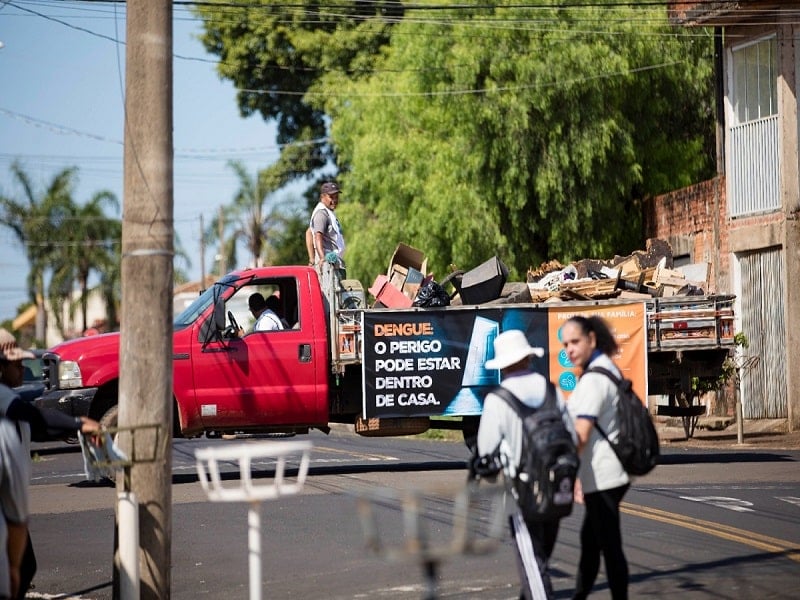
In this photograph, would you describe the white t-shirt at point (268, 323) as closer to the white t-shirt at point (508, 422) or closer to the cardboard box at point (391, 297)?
the cardboard box at point (391, 297)

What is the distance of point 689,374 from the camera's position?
1609 centimetres

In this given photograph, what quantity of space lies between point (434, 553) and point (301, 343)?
9.47 metres

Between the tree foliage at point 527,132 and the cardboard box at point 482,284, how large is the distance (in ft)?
43.1

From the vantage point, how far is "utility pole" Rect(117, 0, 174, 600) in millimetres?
8116

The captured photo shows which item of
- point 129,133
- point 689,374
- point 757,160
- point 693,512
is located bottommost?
point 693,512

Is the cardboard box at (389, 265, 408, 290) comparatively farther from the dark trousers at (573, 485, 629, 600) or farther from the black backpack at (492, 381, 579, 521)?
the black backpack at (492, 381, 579, 521)

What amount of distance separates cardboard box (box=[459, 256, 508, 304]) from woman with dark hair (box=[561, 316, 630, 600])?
7.96m

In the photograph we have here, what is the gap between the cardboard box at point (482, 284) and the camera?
15586 millimetres

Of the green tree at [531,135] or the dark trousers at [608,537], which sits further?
the green tree at [531,135]

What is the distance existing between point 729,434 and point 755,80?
23.5ft

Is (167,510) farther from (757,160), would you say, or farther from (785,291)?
(757,160)

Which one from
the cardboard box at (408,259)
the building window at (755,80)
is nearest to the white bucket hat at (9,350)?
the cardboard box at (408,259)

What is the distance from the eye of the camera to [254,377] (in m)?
15.1

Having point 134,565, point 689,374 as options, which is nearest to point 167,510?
point 134,565
